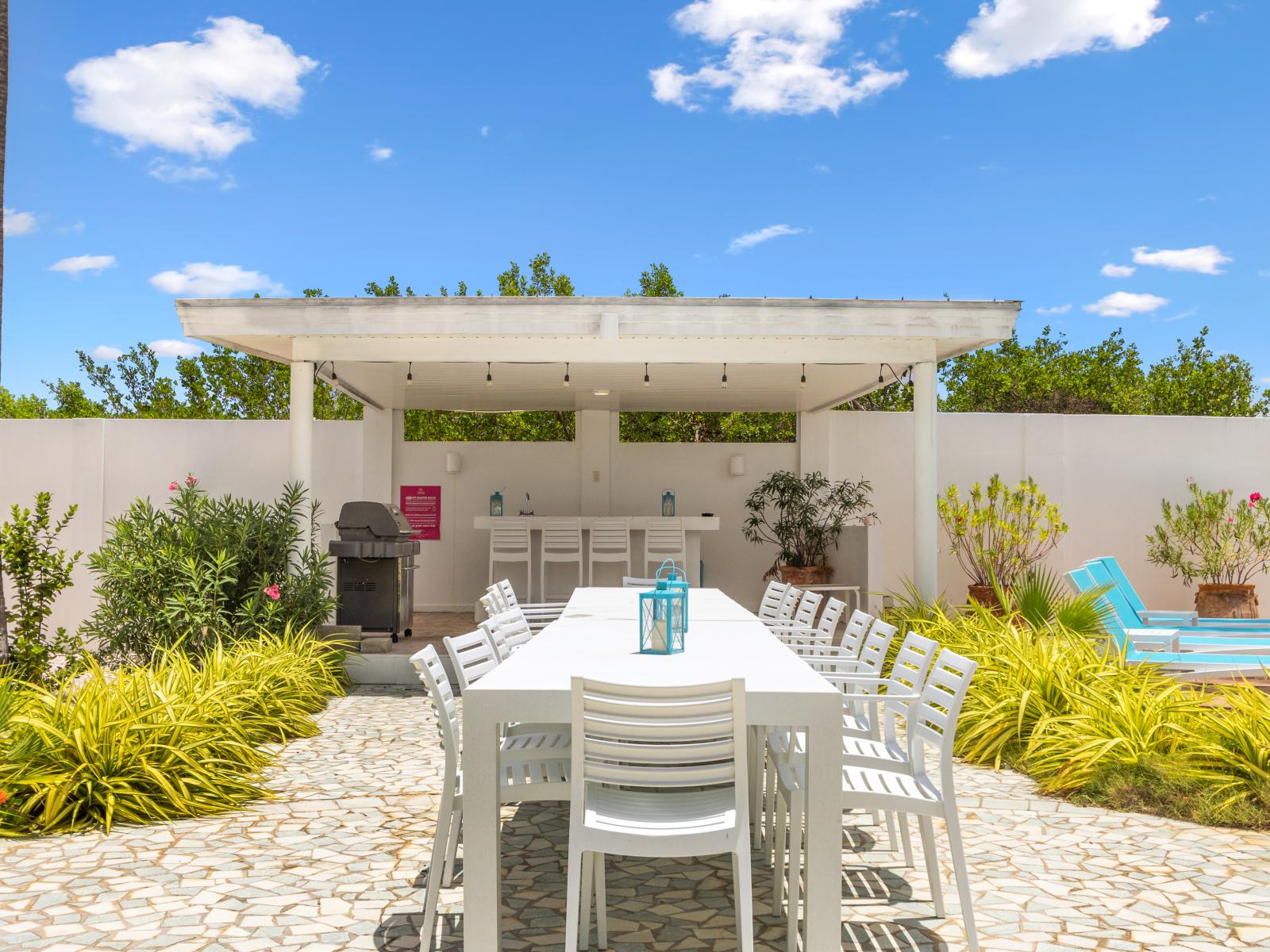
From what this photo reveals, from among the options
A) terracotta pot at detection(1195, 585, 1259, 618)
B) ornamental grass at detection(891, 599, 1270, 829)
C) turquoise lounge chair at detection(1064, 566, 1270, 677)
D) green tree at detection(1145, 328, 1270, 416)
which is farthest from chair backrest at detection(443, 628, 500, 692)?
green tree at detection(1145, 328, 1270, 416)

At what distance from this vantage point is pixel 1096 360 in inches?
930

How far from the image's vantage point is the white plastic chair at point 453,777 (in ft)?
9.70

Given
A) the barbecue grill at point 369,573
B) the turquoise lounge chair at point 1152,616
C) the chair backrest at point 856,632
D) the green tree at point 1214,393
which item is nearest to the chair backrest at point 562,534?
the barbecue grill at point 369,573

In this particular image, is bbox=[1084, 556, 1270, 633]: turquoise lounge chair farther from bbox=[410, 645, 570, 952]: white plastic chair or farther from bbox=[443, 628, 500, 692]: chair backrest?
bbox=[410, 645, 570, 952]: white plastic chair

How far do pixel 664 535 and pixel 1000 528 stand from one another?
340 centimetres

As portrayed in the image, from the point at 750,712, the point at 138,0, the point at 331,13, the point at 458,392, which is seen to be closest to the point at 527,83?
the point at 331,13

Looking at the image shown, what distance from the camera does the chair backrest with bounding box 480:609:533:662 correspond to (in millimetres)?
4082

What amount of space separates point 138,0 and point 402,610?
16153 millimetres

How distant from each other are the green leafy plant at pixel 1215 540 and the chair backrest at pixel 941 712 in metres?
8.56

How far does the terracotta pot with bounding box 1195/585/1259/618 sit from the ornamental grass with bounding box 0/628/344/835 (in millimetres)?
9146

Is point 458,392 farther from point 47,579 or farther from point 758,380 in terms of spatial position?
point 47,579

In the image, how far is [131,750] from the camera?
4.33 meters

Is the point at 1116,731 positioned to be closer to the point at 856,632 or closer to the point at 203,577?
the point at 856,632

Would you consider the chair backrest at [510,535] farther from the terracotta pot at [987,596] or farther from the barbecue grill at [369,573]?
the terracotta pot at [987,596]
